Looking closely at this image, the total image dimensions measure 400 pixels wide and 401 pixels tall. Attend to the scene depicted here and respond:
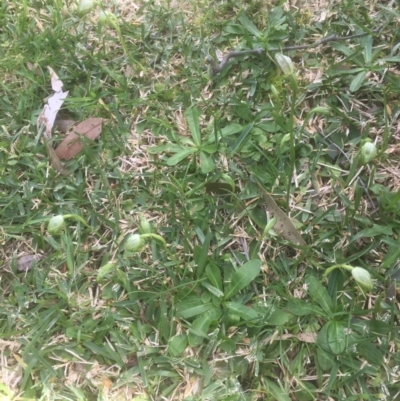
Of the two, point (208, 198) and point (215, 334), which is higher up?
point (208, 198)

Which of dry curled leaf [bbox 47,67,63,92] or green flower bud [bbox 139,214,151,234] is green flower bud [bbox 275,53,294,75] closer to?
green flower bud [bbox 139,214,151,234]

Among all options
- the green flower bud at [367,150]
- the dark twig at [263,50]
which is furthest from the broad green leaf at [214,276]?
the dark twig at [263,50]

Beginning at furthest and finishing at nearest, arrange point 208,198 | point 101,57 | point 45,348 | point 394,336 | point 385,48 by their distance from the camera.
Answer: point 101,57
point 385,48
point 208,198
point 45,348
point 394,336

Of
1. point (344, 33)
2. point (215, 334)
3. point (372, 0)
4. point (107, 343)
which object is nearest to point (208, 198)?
point (215, 334)

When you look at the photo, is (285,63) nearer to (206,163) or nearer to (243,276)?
(206,163)

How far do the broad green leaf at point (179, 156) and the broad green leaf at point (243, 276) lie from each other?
44cm

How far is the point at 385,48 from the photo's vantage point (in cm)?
178

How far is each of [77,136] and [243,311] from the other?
2.87ft

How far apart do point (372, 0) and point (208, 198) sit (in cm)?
104

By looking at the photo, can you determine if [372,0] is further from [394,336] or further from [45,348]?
[45,348]

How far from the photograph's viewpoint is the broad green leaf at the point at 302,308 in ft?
4.61

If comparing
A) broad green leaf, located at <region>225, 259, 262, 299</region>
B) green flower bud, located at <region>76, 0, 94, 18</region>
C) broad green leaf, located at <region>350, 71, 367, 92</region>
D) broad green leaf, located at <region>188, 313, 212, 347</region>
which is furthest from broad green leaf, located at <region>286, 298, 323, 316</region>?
green flower bud, located at <region>76, 0, 94, 18</region>

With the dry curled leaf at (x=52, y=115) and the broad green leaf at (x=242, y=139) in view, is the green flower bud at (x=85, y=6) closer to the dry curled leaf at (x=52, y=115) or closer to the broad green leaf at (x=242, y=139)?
the dry curled leaf at (x=52, y=115)

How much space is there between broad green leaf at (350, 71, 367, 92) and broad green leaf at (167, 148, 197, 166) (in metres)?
0.60
